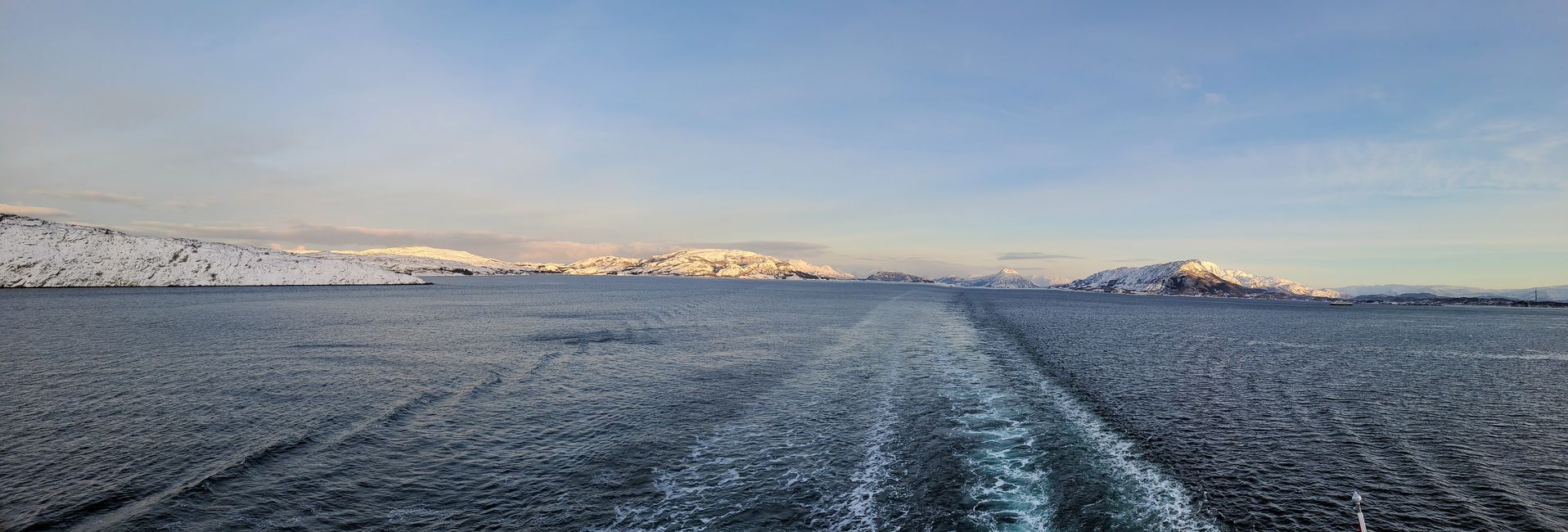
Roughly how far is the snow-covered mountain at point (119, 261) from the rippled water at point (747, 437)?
12274cm

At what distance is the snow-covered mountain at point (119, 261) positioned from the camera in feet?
440

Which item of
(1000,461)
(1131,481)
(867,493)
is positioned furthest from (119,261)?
(1131,481)

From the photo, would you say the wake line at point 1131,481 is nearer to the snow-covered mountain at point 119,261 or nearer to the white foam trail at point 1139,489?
the white foam trail at point 1139,489

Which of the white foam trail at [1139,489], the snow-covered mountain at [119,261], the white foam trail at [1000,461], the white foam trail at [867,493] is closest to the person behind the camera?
the white foam trail at [867,493]

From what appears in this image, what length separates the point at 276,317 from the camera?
240ft

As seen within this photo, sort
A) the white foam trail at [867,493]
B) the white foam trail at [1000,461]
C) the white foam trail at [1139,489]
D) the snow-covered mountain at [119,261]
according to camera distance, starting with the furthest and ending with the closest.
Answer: the snow-covered mountain at [119,261], the white foam trail at [1000,461], the white foam trail at [1139,489], the white foam trail at [867,493]

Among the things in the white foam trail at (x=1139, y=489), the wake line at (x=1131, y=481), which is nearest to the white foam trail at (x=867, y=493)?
the wake line at (x=1131, y=481)

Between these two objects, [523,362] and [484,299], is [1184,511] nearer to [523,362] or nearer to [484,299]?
[523,362]

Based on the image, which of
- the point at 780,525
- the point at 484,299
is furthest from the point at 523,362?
the point at 484,299

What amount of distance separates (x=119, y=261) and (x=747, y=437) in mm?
208097

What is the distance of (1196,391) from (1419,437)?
36.2 ft

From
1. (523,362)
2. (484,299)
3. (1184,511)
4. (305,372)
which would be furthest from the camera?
(484,299)

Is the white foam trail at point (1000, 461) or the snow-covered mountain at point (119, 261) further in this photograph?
the snow-covered mountain at point (119, 261)

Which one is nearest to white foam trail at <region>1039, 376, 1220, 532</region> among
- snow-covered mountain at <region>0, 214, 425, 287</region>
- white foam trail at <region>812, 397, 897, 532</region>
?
white foam trail at <region>812, 397, 897, 532</region>
